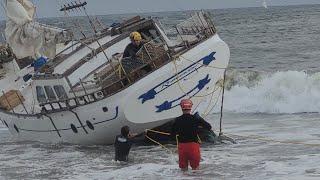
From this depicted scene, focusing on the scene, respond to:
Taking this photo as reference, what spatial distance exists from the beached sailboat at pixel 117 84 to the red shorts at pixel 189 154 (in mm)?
2642

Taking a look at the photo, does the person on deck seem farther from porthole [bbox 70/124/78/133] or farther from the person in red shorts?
the person in red shorts

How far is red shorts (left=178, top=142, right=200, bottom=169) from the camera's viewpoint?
1321cm

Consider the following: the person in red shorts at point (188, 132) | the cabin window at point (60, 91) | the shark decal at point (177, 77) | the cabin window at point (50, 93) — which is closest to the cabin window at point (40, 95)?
the cabin window at point (50, 93)

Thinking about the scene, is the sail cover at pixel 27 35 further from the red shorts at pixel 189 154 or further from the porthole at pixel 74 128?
the red shorts at pixel 189 154

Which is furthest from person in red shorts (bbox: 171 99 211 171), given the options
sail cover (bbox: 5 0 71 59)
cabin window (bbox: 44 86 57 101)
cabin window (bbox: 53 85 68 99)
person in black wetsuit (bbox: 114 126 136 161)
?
sail cover (bbox: 5 0 71 59)

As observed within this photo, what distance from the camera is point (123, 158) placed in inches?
598

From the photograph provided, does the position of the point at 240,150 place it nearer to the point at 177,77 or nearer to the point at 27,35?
the point at 177,77

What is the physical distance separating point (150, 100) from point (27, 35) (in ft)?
23.5

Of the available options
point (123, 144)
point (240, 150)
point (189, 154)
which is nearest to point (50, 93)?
point (123, 144)

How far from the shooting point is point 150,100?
1575cm

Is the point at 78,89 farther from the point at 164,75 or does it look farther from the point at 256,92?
the point at 256,92

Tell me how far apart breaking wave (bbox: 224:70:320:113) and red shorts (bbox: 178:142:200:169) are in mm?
10651

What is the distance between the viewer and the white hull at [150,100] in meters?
15.7

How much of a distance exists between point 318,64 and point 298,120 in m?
16.1
